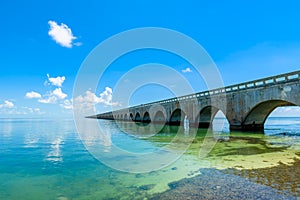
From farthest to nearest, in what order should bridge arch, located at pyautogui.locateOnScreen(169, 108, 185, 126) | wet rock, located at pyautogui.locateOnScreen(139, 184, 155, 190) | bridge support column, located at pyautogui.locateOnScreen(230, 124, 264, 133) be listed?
1. bridge arch, located at pyautogui.locateOnScreen(169, 108, 185, 126)
2. bridge support column, located at pyautogui.locateOnScreen(230, 124, 264, 133)
3. wet rock, located at pyautogui.locateOnScreen(139, 184, 155, 190)

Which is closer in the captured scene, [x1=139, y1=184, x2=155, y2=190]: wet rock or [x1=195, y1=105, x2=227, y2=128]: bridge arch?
[x1=139, y1=184, x2=155, y2=190]: wet rock

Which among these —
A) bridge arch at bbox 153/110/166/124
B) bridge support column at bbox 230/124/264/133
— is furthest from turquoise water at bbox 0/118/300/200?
bridge arch at bbox 153/110/166/124

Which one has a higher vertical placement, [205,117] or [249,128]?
[205,117]

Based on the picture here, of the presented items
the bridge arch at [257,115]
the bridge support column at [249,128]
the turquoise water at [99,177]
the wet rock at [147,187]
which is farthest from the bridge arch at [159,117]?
the wet rock at [147,187]

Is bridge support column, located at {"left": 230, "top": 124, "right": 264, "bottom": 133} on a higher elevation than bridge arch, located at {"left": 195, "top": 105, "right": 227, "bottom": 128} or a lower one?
lower

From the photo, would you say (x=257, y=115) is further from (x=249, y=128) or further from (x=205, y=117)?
(x=205, y=117)

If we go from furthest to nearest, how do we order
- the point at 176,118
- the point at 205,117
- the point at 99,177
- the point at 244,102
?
the point at 176,118 → the point at 205,117 → the point at 244,102 → the point at 99,177

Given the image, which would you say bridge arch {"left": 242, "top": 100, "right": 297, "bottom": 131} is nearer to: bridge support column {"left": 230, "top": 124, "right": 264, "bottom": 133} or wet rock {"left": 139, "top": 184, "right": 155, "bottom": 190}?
bridge support column {"left": 230, "top": 124, "right": 264, "bottom": 133}

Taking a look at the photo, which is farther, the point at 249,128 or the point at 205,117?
the point at 205,117

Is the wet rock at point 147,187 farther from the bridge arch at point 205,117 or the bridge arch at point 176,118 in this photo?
the bridge arch at point 176,118

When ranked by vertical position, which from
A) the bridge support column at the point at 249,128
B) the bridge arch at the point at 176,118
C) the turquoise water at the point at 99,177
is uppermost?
the bridge arch at the point at 176,118

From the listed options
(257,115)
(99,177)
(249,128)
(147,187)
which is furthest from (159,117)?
(147,187)

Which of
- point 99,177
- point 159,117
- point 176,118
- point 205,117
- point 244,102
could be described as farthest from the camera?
point 159,117

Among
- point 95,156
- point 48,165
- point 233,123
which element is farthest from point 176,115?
point 48,165
